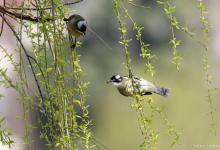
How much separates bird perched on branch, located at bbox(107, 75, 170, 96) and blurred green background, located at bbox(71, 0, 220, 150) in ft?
20.3

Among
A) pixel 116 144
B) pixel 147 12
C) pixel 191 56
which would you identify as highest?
pixel 147 12

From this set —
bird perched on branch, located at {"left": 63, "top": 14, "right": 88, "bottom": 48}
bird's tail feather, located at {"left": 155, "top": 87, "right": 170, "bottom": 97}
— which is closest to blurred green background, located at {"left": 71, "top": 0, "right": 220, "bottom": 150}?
bird's tail feather, located at {"left": 155, "top": 87, "right": 170, "bottom": 97}

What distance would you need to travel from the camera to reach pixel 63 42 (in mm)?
1992

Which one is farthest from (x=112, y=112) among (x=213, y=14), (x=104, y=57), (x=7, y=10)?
(x=7, y=10)

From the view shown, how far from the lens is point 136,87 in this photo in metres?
2.11

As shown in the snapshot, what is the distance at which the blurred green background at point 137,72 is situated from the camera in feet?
31.6

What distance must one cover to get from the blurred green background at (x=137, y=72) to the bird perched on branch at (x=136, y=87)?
6201 mm

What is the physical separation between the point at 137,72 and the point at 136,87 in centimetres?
735

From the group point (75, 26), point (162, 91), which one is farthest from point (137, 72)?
point (75, 26)

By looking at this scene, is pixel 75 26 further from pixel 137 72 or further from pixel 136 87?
pixel 137 72

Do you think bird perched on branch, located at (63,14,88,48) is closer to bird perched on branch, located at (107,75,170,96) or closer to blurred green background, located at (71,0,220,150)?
bird perched on branch, located at (107,75,170,96)

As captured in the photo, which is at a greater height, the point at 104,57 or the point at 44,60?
the point at 104,57

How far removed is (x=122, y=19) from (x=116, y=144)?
7.76 meters

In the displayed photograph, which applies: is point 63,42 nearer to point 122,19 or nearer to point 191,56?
point 122,19
